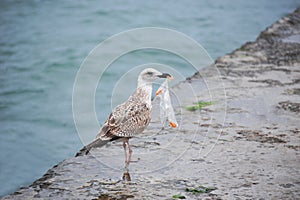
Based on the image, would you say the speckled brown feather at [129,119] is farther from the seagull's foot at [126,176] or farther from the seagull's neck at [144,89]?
the seagull's foot at [126,176]

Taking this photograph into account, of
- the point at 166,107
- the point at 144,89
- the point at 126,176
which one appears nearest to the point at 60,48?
the point at 166,107

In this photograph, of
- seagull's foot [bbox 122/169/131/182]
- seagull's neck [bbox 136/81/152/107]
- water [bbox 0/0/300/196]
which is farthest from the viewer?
water [bbox 0/0/300/196]

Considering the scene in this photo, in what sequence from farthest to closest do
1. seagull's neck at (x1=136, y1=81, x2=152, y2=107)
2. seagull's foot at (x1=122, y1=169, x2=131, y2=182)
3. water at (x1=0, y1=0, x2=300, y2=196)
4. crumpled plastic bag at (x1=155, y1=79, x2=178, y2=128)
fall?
1. water at (x1=0, y1=0, x2=300, y2=196)
2. crumpled plastic bag at (x1=155, y1=79, x2=178, y2=128)
3. seagull's neck at (x1=136, y1=81, x2=152, y2=107)
4. seagull's foot at (x1=122, y1=169, x2=131, y2=182)

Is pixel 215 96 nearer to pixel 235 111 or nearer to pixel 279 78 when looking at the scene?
pixel 235 111

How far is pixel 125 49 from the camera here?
10.5m

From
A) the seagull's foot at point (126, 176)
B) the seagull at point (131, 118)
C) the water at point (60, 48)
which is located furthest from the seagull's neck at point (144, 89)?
the water at point (60, 48)

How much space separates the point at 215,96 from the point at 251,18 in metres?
7.38

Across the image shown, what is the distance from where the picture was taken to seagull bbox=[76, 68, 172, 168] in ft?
12.6

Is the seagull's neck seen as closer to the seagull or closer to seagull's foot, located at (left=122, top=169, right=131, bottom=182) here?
the seagull

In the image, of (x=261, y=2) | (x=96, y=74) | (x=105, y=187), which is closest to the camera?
(x=105, y=187)

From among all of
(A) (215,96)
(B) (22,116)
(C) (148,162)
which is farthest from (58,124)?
(C) (148,162)

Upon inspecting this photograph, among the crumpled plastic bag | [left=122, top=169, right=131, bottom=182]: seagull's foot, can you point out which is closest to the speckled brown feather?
[left=122, top=169, right=131, bottom=182]: seagull's foot

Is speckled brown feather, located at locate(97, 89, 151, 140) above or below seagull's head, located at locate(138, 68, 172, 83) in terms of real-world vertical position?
below

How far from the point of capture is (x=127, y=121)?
12.7 ft
